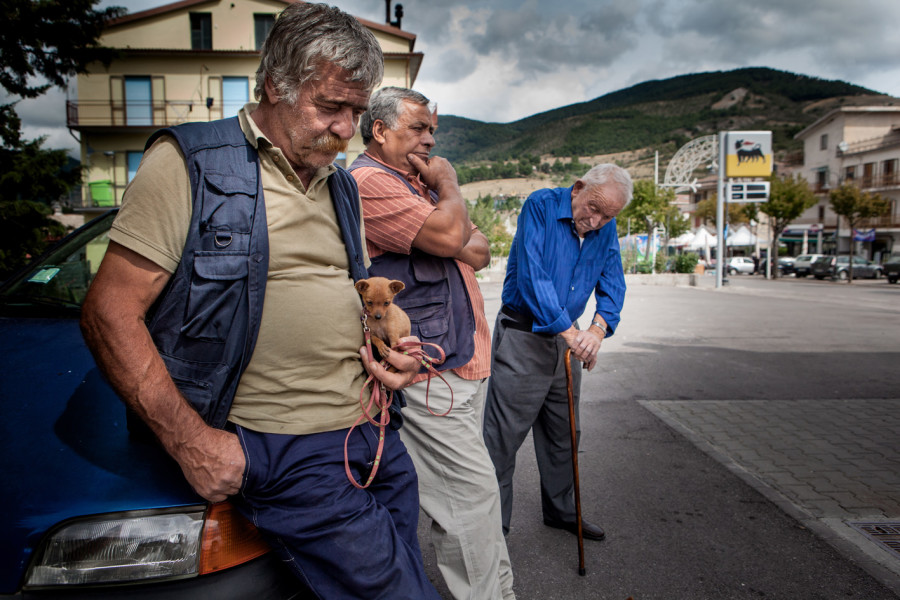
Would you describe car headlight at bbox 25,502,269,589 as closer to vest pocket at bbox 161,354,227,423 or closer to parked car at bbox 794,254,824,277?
vest pocket at bbox 161,354,227,423

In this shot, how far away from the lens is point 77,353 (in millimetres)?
2312

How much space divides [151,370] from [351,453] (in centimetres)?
55

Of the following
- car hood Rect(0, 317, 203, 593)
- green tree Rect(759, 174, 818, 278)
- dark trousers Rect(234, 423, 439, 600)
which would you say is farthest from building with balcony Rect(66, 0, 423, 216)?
dark trousers Rect(234, 423, 439, 600)

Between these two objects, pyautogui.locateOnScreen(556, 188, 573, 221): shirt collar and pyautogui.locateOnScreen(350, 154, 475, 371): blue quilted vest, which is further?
pyautogui.locateOnScreen(556, 188, 573, 221): shirt collar

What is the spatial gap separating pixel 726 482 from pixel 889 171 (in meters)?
65.1

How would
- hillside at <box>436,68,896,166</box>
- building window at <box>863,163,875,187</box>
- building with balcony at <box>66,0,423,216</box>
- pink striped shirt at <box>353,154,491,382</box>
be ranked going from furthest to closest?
hillside at <box>436,68,896,166</box>, building window at <box>863,163,875,187</box>, building with balcony at <box>66,0,423,216</box>, pink striped shirt at <box>353,154,491,382</box>

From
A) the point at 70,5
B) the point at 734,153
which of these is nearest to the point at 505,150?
the point at 734,153

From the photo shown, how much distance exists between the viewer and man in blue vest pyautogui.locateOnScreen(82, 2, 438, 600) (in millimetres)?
1389

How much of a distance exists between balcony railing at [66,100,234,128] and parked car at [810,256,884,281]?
3783cm

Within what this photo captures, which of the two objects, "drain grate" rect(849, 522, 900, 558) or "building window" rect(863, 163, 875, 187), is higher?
"building window" rect(863, 163, 875, 187)

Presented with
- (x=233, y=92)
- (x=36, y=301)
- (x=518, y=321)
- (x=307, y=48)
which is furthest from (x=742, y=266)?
(x=307, y=48)

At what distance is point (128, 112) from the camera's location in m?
33.3

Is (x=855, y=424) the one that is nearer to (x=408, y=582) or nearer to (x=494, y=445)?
(x=494, y=445)

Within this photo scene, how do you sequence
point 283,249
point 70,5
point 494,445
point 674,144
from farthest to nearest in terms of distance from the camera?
1. point 674,144
2. point 70,5
3. point 494,445
4. point 283,249
